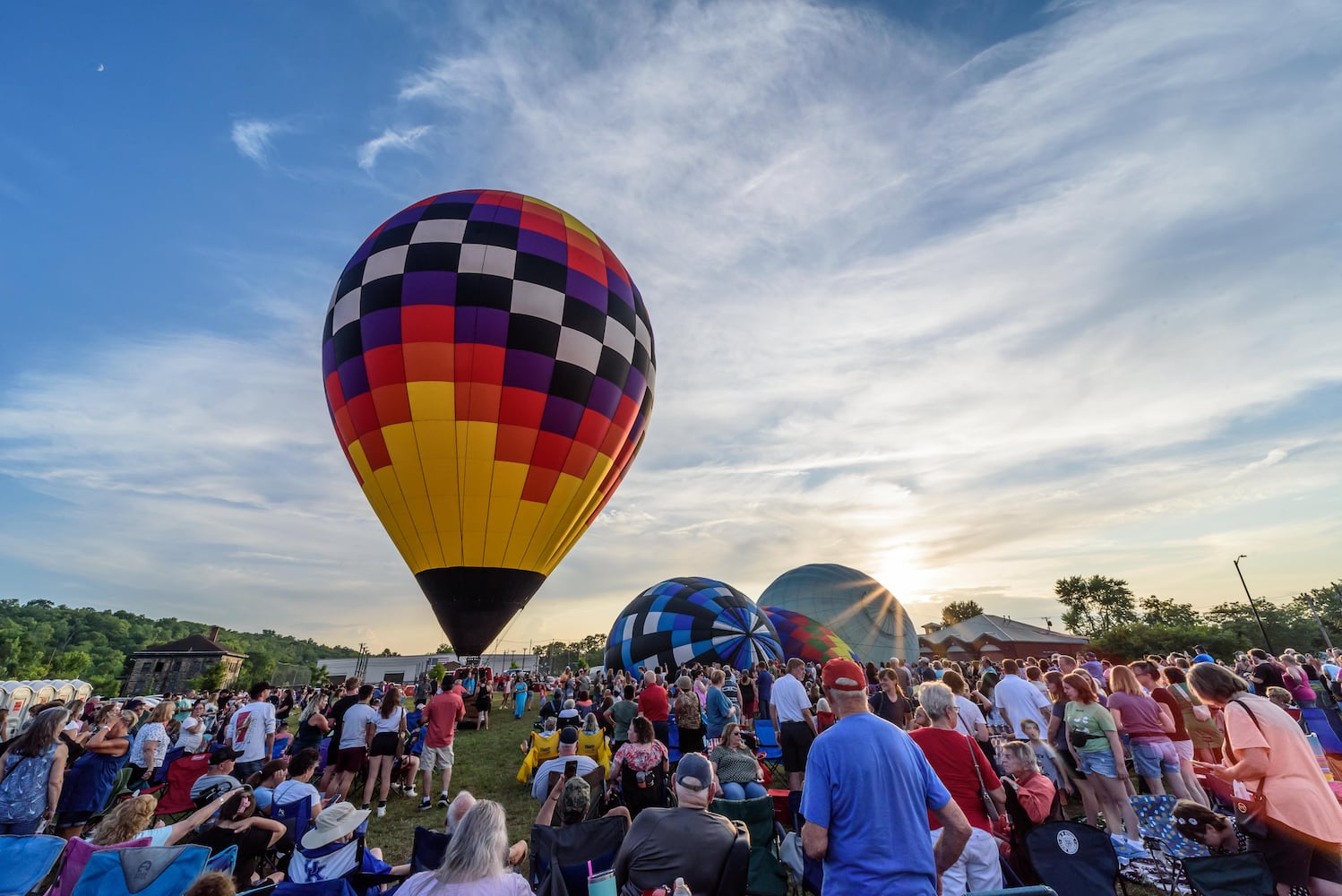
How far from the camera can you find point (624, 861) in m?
3.20

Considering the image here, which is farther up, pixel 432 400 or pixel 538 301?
pixel 538 301

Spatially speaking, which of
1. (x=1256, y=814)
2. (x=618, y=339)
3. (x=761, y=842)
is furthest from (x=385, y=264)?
(x=1256, y=814)

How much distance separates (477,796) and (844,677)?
7006mm

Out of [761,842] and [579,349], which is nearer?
[761,842]

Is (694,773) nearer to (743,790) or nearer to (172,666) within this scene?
(743,790)

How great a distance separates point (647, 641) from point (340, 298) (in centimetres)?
1375

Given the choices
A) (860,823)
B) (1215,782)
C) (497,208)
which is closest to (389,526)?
(497,208)

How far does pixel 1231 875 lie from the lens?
11.0 ft

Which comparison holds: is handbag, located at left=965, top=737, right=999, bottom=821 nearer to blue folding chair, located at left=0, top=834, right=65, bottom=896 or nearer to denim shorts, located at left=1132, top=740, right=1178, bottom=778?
denim shorts, located at left=1132, top=740, right=1178, bottom=778

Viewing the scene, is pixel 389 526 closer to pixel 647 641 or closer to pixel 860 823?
pixel 647 641

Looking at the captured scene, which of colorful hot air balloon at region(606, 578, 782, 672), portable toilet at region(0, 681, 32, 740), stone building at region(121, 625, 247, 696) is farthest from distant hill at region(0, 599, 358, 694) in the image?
colorful hot air balloon at region(606, 578, 782, 672)

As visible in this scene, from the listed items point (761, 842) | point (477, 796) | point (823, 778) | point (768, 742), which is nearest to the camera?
point (823, 778)

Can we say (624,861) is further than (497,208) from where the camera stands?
No

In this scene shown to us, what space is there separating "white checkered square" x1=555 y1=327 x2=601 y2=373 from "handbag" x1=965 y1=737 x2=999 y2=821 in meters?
10.9
